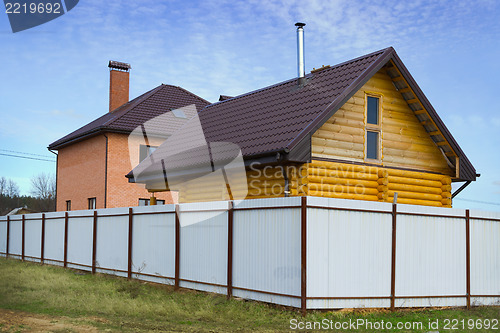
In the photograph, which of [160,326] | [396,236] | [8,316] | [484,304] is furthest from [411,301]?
[8,316]

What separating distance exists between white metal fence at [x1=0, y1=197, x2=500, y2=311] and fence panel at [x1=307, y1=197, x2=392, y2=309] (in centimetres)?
2

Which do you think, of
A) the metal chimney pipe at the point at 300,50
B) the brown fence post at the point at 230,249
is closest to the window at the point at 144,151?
the metal chimney pipe at the point at 300,50

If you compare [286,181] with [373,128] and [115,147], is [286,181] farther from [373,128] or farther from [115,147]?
[115,147]

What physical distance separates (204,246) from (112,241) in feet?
14.7

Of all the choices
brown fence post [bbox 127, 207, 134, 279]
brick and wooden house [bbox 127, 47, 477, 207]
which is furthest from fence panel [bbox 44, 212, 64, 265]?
brown fence post [bbox 127, 207, 134, 279]

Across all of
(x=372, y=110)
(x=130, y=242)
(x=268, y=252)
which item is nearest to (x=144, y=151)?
(x=130, y=242)

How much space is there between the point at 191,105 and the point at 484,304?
21.4 metres

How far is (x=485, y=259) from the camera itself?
1101 cm

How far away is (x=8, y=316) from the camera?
8852mm

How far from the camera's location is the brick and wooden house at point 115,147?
25469 millimetres

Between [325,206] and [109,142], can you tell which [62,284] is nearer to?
[325,206]

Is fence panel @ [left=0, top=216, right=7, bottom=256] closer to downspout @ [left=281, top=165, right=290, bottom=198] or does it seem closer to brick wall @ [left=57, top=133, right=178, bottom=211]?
brick wall @ [left=57, top=133, right=178, bottom=211]

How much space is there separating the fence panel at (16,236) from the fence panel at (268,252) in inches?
568

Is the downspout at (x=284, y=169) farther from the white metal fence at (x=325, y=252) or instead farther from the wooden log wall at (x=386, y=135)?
the white metal fence at (x=325, y=252)
